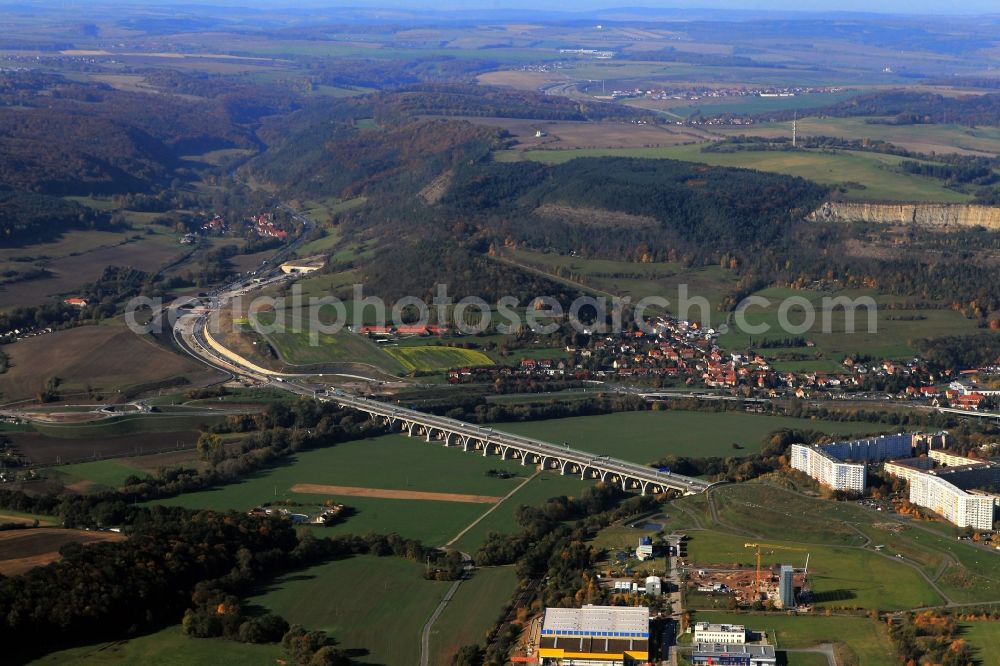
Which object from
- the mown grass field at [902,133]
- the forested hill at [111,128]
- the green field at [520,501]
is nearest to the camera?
the green field at [520,501]

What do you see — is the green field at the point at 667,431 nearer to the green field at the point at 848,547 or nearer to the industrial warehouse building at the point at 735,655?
the green field at the point at 848,547

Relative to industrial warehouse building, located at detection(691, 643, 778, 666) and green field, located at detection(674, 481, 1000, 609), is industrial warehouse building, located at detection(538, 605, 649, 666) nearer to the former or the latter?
industrial warehouse building, located at detection(691, 643, 778, 666)

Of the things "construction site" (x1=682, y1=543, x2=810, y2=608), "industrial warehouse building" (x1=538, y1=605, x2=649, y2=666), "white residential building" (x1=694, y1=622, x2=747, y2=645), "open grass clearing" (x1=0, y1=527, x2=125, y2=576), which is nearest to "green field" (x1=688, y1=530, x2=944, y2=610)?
"construction site" (x1=682, y1=543, x2=810, y2=608)

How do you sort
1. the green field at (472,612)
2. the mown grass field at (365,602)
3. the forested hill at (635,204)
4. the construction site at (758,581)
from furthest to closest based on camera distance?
the forested hill at (635,204)
the construction site at (758,581)
the mown grass field at (365,602)
the green field at (472,612)

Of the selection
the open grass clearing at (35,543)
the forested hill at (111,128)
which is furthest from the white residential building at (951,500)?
the forested hill at (111,128)

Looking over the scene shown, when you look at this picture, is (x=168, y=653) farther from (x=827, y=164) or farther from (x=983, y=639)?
(x=827, y=164)

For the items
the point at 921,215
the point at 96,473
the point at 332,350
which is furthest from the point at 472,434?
the point at 921,215

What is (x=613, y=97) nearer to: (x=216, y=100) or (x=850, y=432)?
(x=216, y=100)
